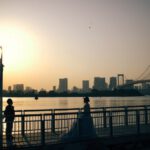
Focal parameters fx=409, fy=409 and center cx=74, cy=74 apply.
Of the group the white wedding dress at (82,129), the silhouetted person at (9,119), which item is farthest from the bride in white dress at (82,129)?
the silhouetted person at (9,119)

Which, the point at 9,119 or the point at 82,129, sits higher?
the point at 9,119

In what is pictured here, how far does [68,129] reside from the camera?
1633 cm

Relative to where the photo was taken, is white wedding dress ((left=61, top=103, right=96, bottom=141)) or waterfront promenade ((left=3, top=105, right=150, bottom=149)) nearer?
waterfront promenade ((left=3, top=105, right=150, bottom=149))

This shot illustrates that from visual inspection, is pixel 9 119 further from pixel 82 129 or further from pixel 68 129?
pixel 82 129

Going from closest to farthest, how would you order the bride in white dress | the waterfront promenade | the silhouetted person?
the silhouetted person, the waterfront promenade, the bride in white dress

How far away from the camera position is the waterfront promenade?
15.5 m

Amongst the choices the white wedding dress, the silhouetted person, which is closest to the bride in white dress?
the white wedding dress

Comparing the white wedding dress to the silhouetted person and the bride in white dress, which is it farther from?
the silhouetted person

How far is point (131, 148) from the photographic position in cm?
1770

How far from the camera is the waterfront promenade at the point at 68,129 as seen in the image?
15508 mm

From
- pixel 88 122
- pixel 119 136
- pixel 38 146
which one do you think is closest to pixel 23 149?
pixel 38 146

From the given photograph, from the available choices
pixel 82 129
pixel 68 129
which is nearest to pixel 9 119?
pixel 68 129

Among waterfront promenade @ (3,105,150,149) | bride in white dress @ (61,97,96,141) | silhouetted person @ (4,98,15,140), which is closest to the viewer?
silhouetted person @ (4,98,15,140)

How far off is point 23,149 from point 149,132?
668 cm
